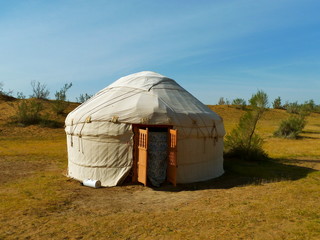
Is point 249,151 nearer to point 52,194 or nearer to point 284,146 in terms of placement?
point 284,146

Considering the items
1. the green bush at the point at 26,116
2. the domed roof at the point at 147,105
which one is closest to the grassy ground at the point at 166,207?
the domed roof at the point at 147,105

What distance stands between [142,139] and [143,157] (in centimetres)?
44

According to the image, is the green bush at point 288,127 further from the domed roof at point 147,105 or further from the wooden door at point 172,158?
the wooden door at point 172,158

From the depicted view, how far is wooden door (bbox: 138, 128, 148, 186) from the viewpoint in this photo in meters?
6.85

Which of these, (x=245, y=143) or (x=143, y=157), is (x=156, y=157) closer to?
(x=143, y=157)

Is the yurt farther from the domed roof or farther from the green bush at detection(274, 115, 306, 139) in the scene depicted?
the green bush at detection(274, 115, 306, 139)

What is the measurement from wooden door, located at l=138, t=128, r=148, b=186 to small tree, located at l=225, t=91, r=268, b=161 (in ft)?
18.7

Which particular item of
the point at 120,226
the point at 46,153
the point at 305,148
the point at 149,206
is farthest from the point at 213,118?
the point at 305,148

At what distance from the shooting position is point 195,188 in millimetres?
7105

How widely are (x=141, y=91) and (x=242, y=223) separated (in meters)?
4.64

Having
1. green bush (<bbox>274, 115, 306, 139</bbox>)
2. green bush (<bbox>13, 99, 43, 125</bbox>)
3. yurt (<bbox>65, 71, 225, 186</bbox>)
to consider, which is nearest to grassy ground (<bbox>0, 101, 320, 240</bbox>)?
yurt (<bbox>65, 71, 225, 186</bbox>)

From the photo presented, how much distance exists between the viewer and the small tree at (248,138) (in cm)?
1127

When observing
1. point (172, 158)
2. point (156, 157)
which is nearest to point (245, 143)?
point (172, 158)

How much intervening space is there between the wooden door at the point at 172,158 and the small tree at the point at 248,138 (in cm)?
510
